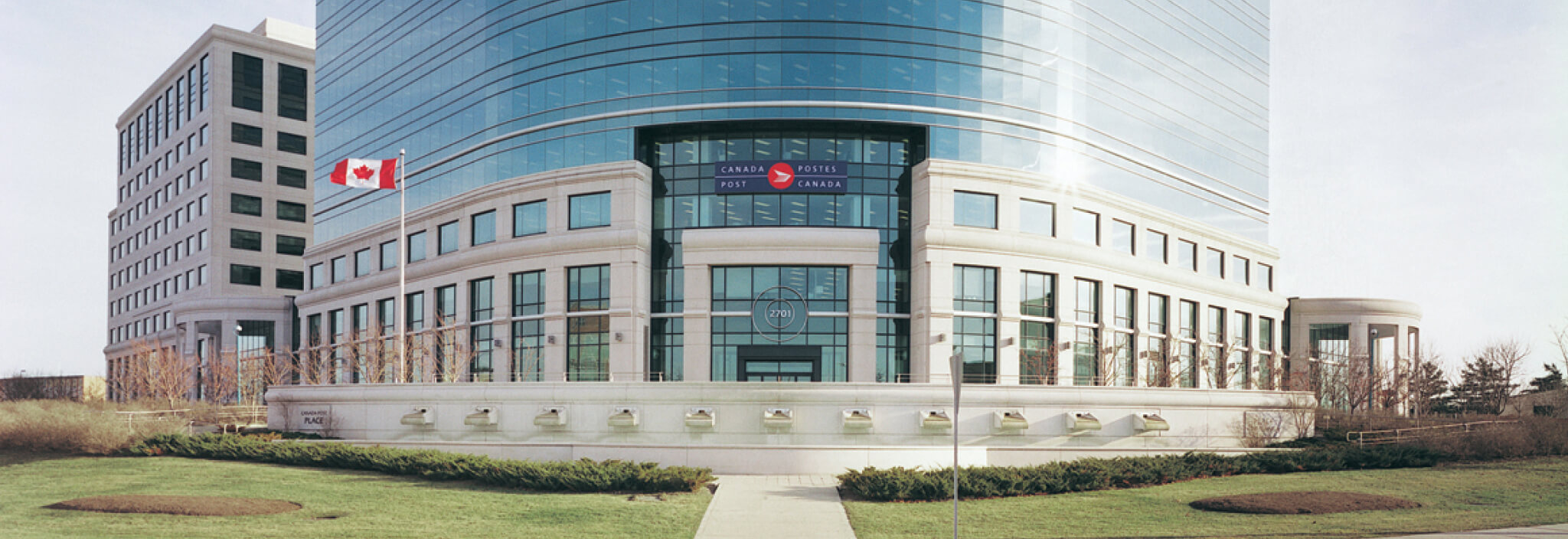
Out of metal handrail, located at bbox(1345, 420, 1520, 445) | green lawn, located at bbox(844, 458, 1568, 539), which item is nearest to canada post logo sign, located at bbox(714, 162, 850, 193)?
metal handrail, located at bbox(1345, 420, 1520, 445)

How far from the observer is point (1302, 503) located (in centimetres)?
1967

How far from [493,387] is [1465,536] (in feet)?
89.9

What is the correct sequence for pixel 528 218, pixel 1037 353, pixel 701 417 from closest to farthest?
pixel 701 417 < pixel 1037 353 < pixel 528 218

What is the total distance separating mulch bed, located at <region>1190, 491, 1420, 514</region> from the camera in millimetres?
19125

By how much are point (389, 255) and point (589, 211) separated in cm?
1949

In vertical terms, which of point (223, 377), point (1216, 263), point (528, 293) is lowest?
point (223, 377)

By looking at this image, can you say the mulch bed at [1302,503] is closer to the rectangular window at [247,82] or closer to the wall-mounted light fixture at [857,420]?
the wall-mounted light fixture at [857,420]

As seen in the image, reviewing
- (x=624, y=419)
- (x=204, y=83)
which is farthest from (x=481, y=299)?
(x=204, y=83)

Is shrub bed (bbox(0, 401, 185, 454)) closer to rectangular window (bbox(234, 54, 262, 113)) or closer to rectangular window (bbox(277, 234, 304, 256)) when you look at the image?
rectangular window (bbox(277, 234, 304, 256))

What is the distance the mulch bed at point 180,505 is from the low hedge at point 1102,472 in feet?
39.6

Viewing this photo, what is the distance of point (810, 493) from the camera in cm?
2259

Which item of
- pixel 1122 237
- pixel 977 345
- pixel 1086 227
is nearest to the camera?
pixel 977 345

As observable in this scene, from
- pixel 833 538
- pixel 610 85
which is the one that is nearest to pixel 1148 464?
pixel 833 538

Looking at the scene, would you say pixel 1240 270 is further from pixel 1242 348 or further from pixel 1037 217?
pixel 1037 217
